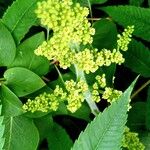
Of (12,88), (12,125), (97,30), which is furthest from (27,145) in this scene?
(97,30)

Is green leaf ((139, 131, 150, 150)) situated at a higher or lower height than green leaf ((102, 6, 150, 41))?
lower

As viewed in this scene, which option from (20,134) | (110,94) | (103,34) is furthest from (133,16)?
(20,134)

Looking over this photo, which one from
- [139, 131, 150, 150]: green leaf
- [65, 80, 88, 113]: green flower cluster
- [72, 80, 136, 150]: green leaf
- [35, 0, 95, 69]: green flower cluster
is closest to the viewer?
[72, 80, 136, 150]: green leaf

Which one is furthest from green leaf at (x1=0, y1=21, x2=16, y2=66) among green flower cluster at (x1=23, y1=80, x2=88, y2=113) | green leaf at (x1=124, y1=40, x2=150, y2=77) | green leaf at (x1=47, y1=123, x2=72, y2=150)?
green leaf at (x1=124, y1=40, x2=150, y2=77)

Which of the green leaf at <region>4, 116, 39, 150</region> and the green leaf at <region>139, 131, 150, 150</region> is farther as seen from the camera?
the green leaf at <region>139, 131, 150, 150</region>

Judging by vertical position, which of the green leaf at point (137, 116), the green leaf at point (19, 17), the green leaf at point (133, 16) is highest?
the green leaf at point (19, 17)

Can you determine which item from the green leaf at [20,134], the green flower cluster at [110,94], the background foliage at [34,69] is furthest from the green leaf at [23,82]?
the green flower cluster at [110,94]

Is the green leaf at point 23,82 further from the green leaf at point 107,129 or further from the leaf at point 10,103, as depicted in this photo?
the green leaf at point 107,129

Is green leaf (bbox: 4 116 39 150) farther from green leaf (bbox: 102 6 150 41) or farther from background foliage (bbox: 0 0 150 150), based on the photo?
green leaf (bbox: 102 6 150 41)
